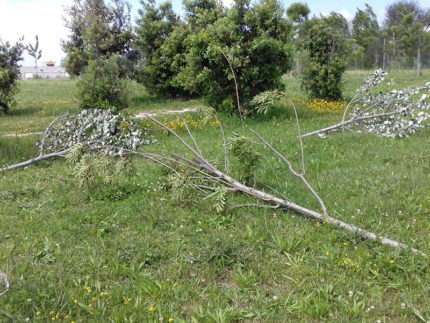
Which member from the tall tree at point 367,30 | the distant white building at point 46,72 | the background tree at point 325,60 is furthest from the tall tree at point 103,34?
the distant white building at point 46,72

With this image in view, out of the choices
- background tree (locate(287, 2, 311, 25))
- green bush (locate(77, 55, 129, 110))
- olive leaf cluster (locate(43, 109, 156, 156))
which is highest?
background tree (locate(287, 2, 311, 25))

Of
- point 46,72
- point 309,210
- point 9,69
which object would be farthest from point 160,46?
point 46,72

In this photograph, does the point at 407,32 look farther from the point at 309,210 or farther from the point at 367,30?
the point at 309,210

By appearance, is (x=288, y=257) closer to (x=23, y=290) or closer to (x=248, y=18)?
(x=23, y=290)

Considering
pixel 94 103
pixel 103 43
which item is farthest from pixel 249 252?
pixel 103 43

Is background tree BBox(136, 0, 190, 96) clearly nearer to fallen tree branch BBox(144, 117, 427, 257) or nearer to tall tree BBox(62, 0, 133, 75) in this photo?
tall tree BBox(62, 0, 133, 75)

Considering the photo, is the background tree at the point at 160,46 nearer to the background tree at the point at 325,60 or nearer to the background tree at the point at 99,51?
the background tree at the point at 99,51

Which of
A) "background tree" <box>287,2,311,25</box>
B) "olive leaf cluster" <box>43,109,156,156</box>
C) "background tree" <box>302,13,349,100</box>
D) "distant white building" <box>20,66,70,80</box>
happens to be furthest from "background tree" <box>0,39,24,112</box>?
"distant white building" <box>20,66,70,80</box>

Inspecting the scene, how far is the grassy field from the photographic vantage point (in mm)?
2447

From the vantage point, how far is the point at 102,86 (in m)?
8.41

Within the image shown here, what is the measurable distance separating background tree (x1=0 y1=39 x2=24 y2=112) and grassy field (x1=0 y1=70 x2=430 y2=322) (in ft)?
24.2

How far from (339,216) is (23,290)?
271 centimetres

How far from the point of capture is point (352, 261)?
2867mm

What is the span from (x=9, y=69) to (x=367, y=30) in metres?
25.9
